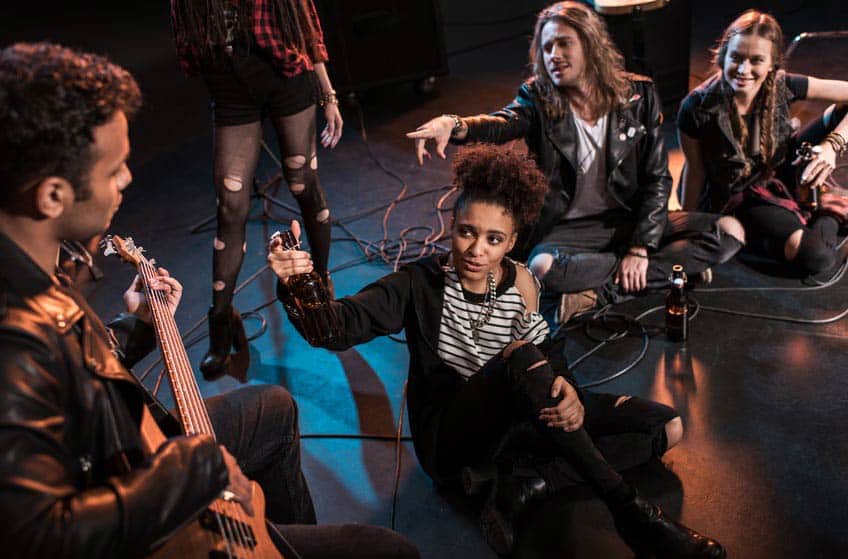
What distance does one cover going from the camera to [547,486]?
7.45ft

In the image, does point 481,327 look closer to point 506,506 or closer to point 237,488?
point 506,506

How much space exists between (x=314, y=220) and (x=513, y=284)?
1010 mm

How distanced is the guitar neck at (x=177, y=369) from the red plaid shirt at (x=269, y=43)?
96 cm

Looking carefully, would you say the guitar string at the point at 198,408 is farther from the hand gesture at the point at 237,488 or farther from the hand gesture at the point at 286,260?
the hand gesture at the point at 286,260

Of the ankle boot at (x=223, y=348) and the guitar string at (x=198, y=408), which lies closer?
the guitar string at (x=198, y=408)

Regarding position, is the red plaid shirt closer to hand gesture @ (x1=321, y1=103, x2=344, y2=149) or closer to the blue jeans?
hand gesture @ (x1=321, y1=103, x2=344, y2=149)

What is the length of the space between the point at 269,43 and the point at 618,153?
4.50 ft

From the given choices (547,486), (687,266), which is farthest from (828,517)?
(687,266)

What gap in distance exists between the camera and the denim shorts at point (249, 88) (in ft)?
8.59

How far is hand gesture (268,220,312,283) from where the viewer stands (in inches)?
73.8

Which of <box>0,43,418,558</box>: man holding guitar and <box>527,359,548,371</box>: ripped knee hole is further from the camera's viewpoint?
<box>527,359,548,371</box>: ripped knee hole

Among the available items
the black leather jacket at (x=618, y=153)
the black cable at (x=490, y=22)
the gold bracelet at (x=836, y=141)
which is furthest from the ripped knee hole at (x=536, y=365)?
the black cable at (x=490, y=22)

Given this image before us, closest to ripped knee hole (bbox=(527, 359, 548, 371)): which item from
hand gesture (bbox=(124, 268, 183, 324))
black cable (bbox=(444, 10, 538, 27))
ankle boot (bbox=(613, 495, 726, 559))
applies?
ankle boot (bbox=(613, 495, 726, 559))

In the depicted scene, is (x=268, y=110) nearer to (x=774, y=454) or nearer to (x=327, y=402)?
(x=327, y=402)
